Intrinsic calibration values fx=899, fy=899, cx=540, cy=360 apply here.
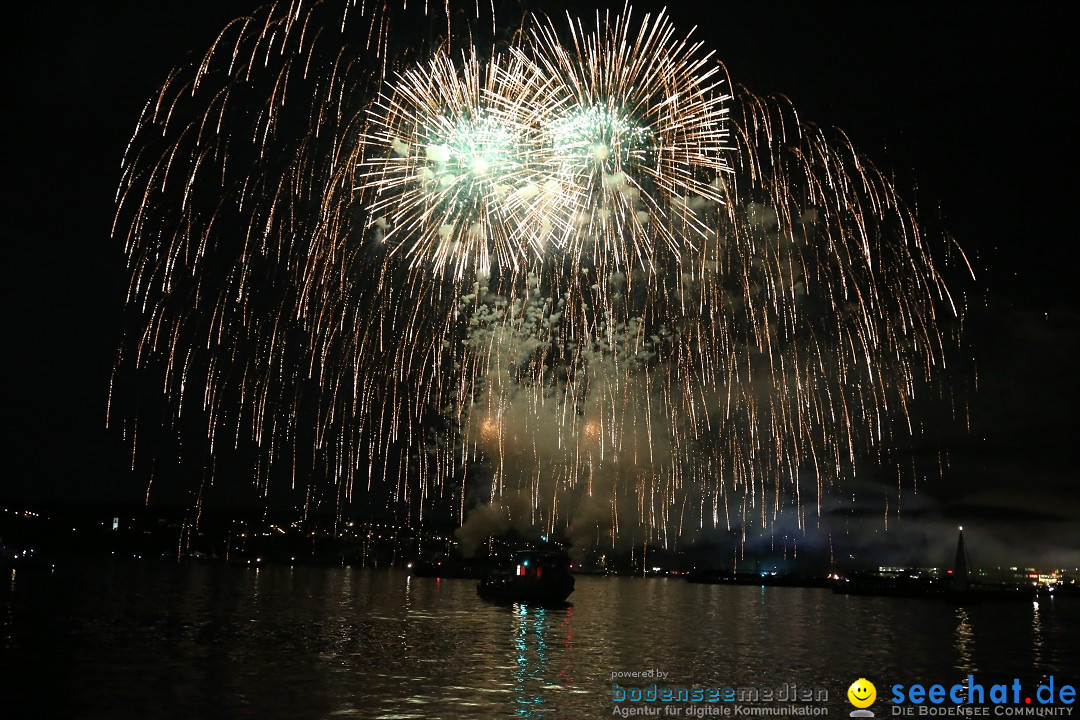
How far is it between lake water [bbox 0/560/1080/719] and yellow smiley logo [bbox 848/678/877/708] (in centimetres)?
27

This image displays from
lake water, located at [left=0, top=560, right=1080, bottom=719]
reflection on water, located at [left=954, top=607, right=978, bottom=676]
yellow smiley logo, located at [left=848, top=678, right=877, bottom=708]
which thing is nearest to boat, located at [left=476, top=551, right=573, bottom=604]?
lake water, located at [left=0, top=560, right=1080, bottom=719]

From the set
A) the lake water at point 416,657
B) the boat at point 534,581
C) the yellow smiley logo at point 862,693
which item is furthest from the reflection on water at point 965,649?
the boat at point 534,581

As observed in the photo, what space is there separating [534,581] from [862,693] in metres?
45.6

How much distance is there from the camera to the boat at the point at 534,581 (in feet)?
214

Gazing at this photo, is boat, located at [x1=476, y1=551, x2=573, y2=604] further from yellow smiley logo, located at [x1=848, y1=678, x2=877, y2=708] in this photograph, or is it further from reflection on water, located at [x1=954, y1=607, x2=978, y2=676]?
yellow smiley logo, located at [x1=848, y1=678, x2=877, y2=708]

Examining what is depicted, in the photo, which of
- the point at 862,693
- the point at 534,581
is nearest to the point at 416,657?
the point at 862,693

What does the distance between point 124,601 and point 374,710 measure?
36.9m

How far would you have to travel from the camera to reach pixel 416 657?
26.8 meters

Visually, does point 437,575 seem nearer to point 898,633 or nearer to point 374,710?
point 898,633

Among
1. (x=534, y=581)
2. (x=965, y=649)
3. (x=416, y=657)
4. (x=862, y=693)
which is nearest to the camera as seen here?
(x=862, y=693)

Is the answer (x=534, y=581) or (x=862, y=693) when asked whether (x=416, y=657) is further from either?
(x=534, y=581)

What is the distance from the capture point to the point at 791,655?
31219mm

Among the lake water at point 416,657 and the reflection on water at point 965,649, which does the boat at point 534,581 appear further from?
the reflection on water at point 965,649

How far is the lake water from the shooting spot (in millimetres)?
18609
